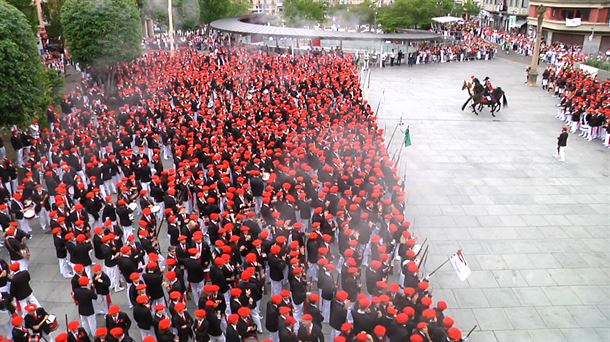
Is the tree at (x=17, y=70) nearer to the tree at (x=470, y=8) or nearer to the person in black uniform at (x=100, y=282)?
the person in black uniform at (x=100, y=282)

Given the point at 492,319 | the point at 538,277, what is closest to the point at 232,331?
the point at 492,319

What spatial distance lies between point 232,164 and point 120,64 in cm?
1604

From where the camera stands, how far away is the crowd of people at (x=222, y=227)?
318 inches

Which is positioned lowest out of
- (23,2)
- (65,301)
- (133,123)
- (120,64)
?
(65,301)

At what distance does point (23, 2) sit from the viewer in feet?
81.8

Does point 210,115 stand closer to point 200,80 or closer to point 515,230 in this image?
point 200,80

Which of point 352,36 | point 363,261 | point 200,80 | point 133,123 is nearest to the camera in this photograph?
point 363,261

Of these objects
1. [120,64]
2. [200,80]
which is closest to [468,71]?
[200,80]

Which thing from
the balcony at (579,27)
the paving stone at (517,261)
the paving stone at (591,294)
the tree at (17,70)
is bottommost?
the paving stone at (591,294)

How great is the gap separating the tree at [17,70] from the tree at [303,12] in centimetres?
4435

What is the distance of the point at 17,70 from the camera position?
1534 centimetres

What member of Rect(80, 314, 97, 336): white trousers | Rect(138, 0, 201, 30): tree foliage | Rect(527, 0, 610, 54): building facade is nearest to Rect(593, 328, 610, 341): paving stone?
Rect(80, 314, 97, 336): white trousers

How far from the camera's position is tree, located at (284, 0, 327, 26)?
189ft

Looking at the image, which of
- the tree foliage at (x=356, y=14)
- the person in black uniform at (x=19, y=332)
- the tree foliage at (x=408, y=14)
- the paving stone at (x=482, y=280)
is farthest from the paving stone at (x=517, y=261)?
the tree foliage at (x=356, y=14)
